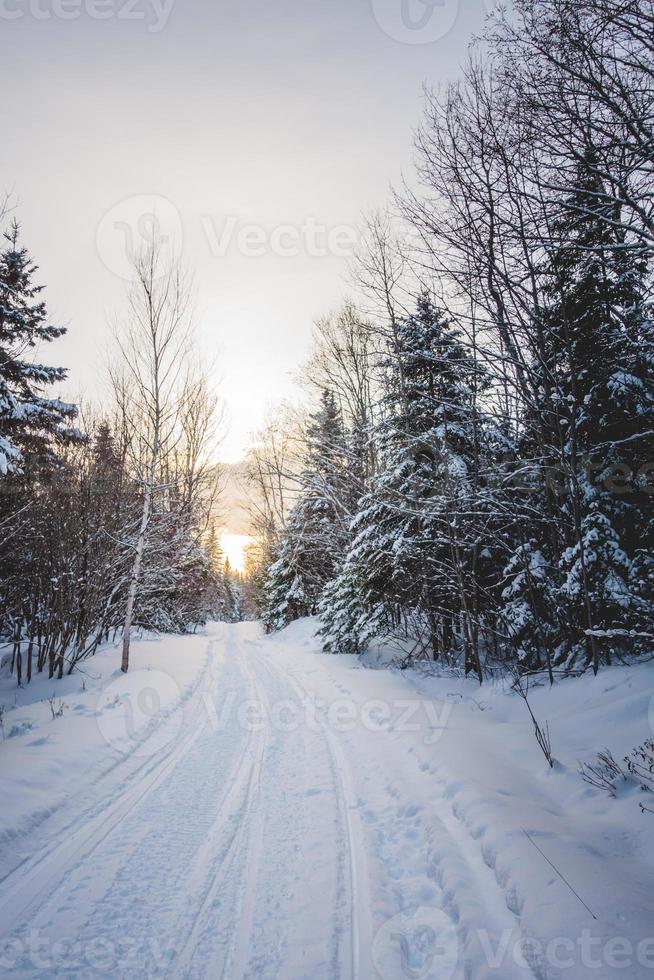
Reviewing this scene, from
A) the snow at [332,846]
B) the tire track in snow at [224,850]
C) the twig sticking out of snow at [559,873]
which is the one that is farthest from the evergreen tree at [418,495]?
the twig sticking out of snow at [559,873]

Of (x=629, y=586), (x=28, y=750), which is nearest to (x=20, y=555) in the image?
(x=28, y=750)

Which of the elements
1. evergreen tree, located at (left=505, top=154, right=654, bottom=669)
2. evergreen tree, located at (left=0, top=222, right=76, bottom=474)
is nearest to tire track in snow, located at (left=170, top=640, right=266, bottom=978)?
evergreen tree, located at (left=505, top=154, right=654, bottom=669)

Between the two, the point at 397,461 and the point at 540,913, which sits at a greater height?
the point at 397,461

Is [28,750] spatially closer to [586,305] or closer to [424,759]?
[424,759]

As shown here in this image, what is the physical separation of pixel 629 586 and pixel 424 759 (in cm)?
430

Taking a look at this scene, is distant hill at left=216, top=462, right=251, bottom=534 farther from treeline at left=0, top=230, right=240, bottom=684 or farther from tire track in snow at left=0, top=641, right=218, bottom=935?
tire track in snow at left=0, top=641, right=218, bottom=935

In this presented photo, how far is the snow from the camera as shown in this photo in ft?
7.70

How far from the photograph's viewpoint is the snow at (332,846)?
235 centimetres

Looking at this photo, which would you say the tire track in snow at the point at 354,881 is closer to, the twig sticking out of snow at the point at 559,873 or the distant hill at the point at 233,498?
the twig sticking out of snow at the point at 559,873

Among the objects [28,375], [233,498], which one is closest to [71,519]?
[28,375]

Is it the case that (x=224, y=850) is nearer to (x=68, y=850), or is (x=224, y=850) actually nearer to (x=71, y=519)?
(x=68, y=850)

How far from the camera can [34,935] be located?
249 centimetres

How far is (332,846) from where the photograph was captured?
11.3 feet

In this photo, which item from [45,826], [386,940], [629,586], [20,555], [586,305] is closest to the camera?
[386,940]
